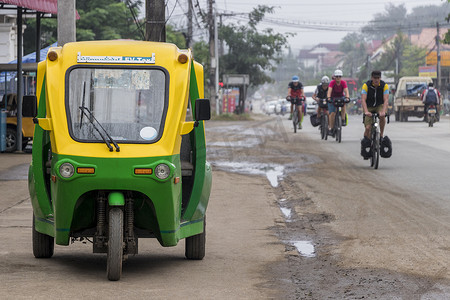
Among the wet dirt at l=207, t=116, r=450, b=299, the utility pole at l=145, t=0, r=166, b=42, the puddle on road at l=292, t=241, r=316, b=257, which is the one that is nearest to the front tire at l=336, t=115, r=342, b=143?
the wet dirt at l=207, t=116, r=450, b=299

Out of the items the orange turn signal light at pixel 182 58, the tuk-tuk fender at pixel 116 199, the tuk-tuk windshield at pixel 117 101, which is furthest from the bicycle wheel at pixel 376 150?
the tuk-tuk fender at pixel 116 199

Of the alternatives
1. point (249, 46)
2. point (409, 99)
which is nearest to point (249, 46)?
point (249, 46)

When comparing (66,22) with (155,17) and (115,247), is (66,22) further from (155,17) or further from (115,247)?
(115,247)

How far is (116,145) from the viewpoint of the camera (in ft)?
25.3

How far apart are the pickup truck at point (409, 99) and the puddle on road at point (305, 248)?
37177 millimetres

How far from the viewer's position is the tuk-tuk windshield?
7.98 meters

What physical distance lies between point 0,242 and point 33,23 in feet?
134

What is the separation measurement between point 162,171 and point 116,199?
1.35ft

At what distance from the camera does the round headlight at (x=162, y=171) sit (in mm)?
7648

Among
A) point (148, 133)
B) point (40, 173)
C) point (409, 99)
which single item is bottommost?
point (40, 173)

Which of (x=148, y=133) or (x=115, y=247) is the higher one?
(x=148, y=133)

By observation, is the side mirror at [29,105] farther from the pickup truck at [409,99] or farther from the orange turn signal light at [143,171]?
the pickup truck at [409,99]

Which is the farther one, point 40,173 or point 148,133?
point 40,173

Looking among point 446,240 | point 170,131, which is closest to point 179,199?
point 170,131
